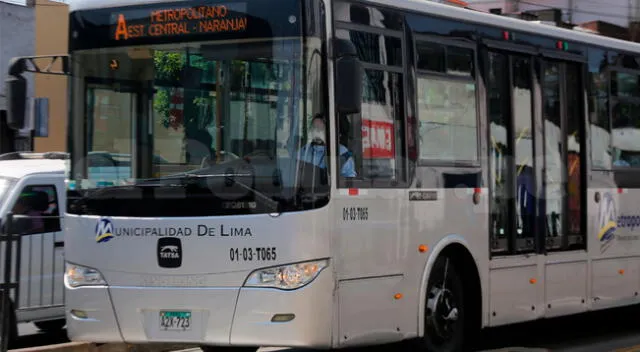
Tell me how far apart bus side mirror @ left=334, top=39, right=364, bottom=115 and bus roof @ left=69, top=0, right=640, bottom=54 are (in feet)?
3.58

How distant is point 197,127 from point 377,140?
5.06 ft

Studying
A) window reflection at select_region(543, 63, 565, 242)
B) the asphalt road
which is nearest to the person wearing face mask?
the asphalt road

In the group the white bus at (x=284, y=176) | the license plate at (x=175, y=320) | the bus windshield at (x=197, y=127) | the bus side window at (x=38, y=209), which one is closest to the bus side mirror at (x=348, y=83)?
the white bus at (x=284, y=176)

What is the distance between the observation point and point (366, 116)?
359 inches

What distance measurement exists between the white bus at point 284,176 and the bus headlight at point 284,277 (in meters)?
0.01

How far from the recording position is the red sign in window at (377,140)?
9.07m

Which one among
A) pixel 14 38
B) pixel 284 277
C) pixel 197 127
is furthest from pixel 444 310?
pixel 14 38

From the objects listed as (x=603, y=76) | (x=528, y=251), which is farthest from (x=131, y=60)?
(x=603, y=76)

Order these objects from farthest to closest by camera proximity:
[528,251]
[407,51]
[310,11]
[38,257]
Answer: [38,257]
[528,251]
[407,51]
[310,11]

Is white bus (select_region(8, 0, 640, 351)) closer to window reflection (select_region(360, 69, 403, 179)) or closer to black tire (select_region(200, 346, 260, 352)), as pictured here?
window reflection (select_region(360, 69, 403, 179))

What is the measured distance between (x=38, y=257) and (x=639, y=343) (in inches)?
268

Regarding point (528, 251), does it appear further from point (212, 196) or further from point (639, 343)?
point (212, 196)

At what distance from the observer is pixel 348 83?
27.6ft

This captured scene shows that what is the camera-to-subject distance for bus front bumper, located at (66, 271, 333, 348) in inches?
328
